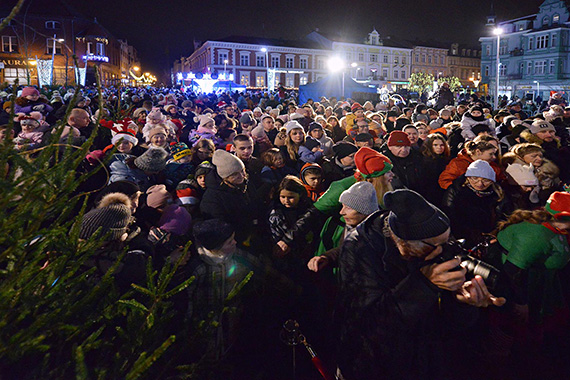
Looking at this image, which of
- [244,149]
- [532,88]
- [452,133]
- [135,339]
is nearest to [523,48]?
[532,88]

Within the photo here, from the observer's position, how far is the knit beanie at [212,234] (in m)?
3.04

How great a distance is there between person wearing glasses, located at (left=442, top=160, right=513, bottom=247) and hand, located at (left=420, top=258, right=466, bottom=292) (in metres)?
2.85

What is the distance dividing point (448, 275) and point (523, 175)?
370cm

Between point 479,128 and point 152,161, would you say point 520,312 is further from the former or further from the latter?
point 479,128

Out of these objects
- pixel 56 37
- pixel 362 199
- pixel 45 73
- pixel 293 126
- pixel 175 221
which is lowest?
pixel 175 221

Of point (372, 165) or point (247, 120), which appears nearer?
point (372, 165)

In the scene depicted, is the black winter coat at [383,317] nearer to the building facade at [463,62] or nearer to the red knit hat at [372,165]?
the red knit hat at [372,165]

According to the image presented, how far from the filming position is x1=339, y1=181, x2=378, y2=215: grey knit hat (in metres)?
3.20

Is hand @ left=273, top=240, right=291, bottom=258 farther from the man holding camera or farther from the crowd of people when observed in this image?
the man holding camera

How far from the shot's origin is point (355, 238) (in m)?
2.21

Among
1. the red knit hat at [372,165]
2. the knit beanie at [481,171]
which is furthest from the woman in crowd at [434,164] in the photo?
the red knit hat at [372,165]

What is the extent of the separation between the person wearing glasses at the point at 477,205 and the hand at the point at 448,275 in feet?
9.35

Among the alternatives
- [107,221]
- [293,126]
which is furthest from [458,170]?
[107,221]

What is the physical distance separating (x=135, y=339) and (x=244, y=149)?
14.0 feet
